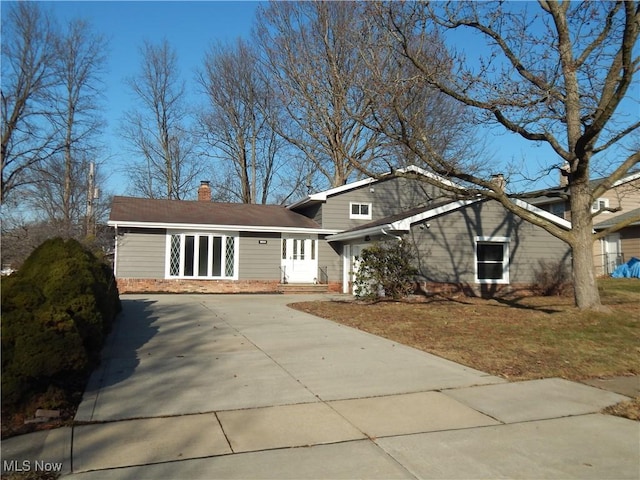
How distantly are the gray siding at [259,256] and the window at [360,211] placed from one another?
3.62m

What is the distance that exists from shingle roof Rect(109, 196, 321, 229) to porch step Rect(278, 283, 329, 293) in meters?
2.56

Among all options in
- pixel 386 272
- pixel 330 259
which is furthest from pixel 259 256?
pixel 386 272

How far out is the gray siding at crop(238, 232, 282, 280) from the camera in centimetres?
2245

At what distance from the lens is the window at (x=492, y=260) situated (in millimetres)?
20016

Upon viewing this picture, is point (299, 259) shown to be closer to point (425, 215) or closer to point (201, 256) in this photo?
point (201, 256)

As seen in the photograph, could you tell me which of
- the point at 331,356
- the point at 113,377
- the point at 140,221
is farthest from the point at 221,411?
the point at 140,221

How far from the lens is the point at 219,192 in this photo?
39.9 metres

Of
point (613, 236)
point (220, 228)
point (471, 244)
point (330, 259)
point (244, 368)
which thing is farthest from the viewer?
point (613, 236)

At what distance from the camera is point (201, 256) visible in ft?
72.3

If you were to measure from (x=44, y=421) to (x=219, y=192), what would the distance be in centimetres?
3528

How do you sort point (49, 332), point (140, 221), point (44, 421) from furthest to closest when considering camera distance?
point (140, 221)
point (49, 332)
point (44, 421)

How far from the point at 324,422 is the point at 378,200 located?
19695 mm

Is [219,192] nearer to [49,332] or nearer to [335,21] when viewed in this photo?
[335,21]

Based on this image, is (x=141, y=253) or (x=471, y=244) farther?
(x=141, y=253)
